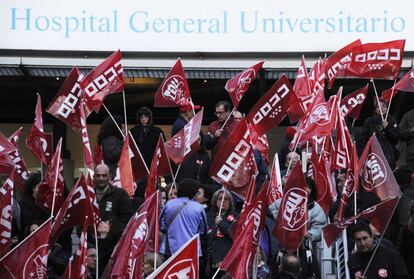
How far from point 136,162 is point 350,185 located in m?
2.96

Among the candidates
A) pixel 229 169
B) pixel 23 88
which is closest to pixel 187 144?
pixel 229 169

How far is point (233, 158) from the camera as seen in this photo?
16.9 m

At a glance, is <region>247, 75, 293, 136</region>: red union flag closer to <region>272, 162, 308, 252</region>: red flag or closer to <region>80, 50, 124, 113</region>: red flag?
<region>80, 50, 124, 113</region>: red flag

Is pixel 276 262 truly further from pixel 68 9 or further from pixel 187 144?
pixel 68 9

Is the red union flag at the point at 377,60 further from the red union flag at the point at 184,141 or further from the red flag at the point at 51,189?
the red flag at the point at 51,189

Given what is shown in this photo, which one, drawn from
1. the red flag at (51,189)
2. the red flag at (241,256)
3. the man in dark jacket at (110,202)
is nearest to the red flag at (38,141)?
the red flag at (51,189)

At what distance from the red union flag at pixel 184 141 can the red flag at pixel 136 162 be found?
0.38 meters

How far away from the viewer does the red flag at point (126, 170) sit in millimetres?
17703

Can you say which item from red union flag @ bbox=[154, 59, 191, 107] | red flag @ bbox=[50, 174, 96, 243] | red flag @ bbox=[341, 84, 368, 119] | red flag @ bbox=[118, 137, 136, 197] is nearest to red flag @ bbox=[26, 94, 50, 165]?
red flag @ bbox=[118, 137, 136, 197]

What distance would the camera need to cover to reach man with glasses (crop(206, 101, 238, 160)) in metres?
19.2

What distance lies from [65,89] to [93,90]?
0.55 m

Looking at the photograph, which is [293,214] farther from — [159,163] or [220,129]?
[220,129]

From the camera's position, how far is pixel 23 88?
77.5 ft

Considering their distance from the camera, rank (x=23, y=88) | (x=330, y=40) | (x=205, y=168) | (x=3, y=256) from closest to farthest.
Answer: (x=3, y=256) < (x=205, y=168) < (x=330, y=40) < (x=23, y=88)
